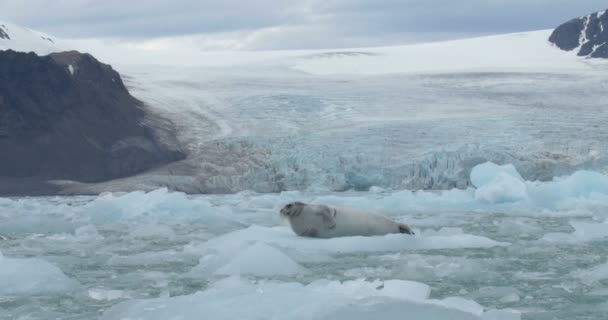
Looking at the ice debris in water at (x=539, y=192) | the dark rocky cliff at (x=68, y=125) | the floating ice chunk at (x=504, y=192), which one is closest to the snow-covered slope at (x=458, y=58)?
the dark rocky cliff at (x=68, y=125)

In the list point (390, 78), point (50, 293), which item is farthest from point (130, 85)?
point (50, 293)

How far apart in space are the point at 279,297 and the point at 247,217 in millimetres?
9136

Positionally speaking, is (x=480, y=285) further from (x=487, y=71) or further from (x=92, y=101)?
(x=487, y=71)

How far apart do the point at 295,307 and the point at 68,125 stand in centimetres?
3055

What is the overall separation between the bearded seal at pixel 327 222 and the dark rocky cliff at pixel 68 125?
23.1 metres

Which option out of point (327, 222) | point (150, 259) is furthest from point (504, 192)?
point (150, 259)

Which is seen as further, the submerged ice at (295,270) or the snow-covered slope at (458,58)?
the snow-covered slope at (458,58)

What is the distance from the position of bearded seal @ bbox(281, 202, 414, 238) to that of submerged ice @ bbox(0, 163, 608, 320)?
0.24 metres

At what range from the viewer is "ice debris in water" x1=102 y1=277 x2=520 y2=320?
4.57 m

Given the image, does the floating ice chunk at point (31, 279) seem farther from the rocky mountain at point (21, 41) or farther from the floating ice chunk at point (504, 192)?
the rocky mountain at point (21, 41)

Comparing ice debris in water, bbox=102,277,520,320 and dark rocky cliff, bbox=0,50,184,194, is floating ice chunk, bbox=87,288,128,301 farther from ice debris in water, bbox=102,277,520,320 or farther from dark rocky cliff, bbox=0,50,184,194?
dark rocky cliff, bbox=0,50,184,194

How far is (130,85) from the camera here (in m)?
39.7

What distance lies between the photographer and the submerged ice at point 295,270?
4852mm

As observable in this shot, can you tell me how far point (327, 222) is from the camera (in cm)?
907
